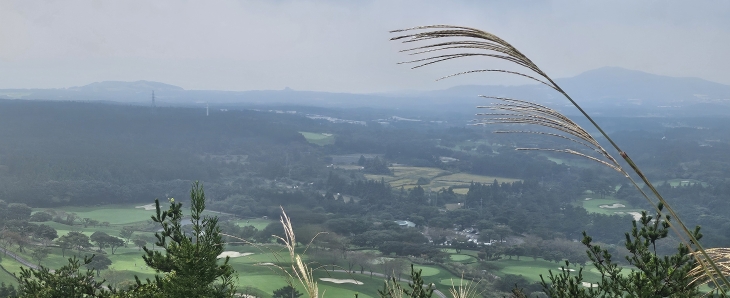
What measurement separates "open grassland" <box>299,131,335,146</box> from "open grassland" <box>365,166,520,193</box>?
85.0 feet

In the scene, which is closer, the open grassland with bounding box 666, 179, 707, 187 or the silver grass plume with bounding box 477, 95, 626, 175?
the silver grass plume with bounding box 477, 95, 626, 175

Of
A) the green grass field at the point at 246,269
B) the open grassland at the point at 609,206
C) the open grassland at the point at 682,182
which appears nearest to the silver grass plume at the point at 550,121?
the green grass field at the point at 246,269

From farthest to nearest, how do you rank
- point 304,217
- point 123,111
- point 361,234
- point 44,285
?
1. point 123,111
2. point 304,217
3. point 361,234
4. point 44,285

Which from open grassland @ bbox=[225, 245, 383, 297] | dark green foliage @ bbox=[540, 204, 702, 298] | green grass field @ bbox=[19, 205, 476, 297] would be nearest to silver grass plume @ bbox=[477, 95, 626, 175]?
dark green foliage @ bbox=[540, 204, 702, 298]

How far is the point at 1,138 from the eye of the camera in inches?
3907

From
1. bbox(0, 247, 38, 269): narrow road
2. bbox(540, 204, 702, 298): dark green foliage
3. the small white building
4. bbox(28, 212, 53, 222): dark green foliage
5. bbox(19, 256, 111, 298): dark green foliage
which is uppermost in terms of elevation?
bbox(540, 204, 702, 298): dark green foliage

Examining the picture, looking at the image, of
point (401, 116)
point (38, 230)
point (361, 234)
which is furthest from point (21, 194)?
point (401, 116)

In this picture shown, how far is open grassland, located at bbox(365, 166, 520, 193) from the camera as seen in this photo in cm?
8525

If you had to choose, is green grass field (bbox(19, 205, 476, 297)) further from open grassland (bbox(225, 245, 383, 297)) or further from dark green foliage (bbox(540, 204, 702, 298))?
dark green foliage (bbox(540, 204, 702, 298))

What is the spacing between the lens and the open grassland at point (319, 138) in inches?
4867

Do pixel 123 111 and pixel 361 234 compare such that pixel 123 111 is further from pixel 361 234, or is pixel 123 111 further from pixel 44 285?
pixel 44 285

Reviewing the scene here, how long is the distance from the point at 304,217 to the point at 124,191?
3093 centimetres

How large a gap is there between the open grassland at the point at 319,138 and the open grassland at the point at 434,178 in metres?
25.9

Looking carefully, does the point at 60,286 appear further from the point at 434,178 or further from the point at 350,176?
the point at 350,176
